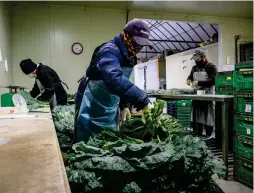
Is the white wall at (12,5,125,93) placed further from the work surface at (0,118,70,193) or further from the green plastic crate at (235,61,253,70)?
the work surface at (0,118,70,193)

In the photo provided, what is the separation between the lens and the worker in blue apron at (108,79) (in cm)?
168

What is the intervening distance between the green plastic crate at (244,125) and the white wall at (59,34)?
433cm

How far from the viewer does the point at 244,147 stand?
2.94m

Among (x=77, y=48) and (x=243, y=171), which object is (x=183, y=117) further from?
(x=77, y=48)

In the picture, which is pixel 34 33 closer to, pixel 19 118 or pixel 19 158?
pixel 19 118

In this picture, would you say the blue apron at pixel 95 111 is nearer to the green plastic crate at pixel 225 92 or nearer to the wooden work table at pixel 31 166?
the wooden work table at pixel 31 166

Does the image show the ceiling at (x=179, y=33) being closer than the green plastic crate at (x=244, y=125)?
No

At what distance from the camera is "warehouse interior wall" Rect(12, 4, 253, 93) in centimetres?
591

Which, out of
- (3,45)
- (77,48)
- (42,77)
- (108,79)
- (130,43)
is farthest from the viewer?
(77,48)

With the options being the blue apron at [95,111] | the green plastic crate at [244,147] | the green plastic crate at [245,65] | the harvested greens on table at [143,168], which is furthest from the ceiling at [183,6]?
the harvested greens on table at [143,168]

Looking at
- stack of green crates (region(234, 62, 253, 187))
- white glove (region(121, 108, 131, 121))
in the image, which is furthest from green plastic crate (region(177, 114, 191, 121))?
white glove (region(121, 108, 131, 121))

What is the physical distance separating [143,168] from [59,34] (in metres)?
5.68

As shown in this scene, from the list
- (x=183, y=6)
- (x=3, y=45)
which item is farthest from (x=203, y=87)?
(x=3, y=45)

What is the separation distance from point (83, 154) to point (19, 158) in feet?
1.36
